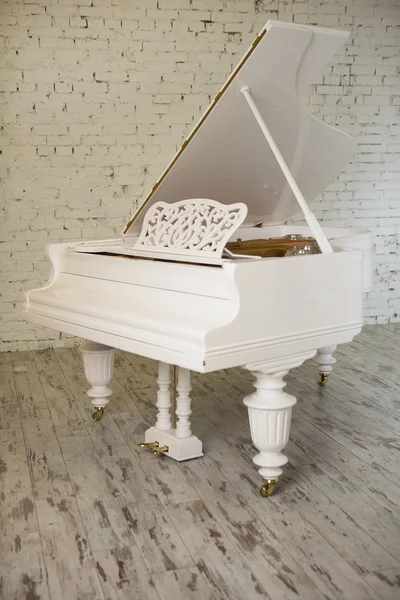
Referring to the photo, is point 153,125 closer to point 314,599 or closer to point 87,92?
point 87,92

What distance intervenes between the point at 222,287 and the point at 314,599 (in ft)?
3.49

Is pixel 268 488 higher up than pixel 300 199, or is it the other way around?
pixel 300 199

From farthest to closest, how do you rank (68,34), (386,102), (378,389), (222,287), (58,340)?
(386,102)
(58,340)
(68,34)
(378,389)
(222,287)

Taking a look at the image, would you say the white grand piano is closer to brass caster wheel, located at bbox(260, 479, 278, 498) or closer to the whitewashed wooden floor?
brass caster wheel, located at bbox(260, 479, 278, 498)

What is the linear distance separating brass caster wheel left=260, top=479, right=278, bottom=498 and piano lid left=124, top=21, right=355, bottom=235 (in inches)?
52.6

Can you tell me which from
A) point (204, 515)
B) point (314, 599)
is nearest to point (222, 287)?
point (204, 515)

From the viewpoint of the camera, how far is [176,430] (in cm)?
347

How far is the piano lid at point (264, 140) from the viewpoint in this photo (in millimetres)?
2943

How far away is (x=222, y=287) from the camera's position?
9.03ft

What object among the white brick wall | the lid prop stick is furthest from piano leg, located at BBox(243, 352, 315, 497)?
the white brick wall

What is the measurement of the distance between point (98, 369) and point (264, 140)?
4.66 ft

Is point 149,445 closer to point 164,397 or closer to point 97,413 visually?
point 164,397

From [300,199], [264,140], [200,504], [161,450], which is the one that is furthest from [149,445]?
[264,140]

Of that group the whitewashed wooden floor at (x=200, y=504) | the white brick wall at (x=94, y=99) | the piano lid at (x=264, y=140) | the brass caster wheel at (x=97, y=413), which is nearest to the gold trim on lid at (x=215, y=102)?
the piano lid at (x=264, y=140)
